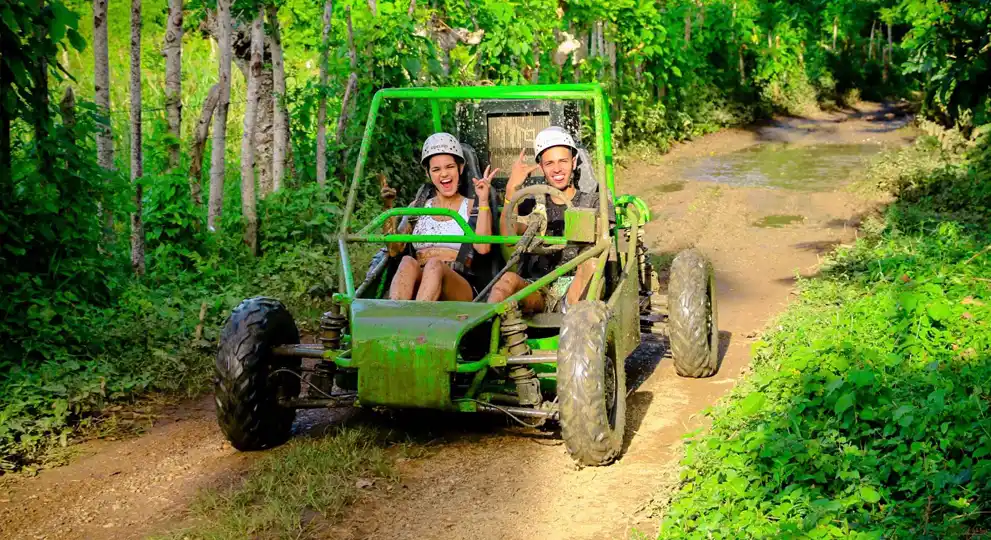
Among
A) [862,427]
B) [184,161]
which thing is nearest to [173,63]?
[184,161]

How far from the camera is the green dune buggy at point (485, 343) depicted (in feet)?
16.5

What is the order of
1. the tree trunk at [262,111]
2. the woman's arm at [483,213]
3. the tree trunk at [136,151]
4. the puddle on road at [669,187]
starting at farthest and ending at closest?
the puddle on road at [669,187]
the tree trunk at [262,111]
the tree trunk at [136,151]
the woman's arm at [483,213]

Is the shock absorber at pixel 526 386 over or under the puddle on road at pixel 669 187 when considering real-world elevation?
over

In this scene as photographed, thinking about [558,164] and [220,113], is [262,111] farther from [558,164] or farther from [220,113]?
[558,164]

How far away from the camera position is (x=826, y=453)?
4.46 meters

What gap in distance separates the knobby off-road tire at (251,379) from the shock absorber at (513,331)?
1.16m

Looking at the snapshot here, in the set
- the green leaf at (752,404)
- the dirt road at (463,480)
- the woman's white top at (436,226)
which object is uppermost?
the woman's white top at (436,226)

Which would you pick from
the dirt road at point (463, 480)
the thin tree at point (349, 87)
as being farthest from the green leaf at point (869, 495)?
the thin tree at point (349, 87)

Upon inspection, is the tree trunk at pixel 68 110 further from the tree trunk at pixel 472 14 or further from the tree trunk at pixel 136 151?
the tree trunk at pixel 472 14

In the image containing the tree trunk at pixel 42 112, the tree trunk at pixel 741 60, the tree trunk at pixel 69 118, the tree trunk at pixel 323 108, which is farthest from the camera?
the tree trunk at pixel 741 60

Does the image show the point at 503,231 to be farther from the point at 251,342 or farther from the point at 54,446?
the point at 54,446

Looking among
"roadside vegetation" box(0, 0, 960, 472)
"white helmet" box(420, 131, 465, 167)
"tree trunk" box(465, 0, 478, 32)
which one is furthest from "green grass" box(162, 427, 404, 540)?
"tree trunk" box(465, 0, 478, 32)

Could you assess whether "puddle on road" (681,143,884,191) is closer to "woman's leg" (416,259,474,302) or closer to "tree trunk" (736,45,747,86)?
"tree trunk" (736,45,747,86)

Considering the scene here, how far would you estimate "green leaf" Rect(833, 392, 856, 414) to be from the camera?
4.68 m
